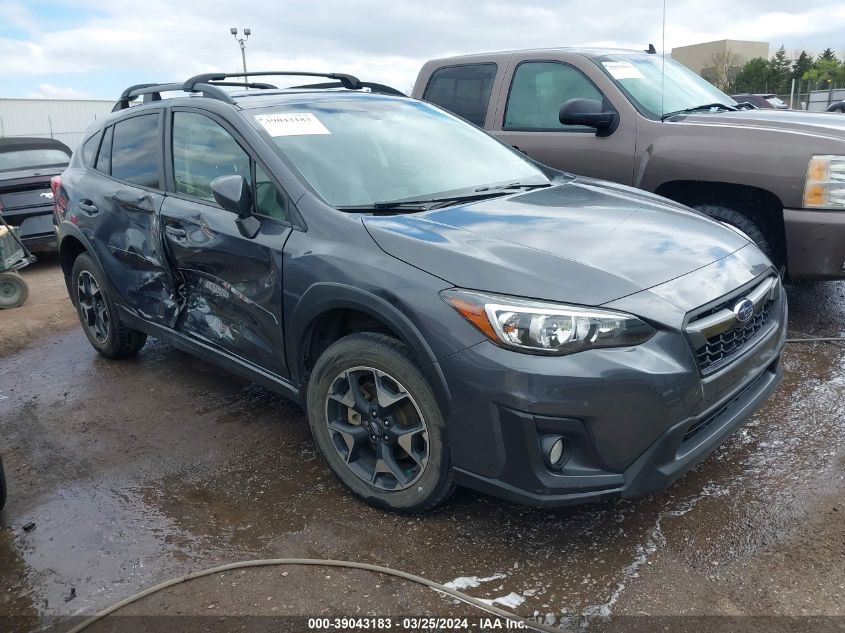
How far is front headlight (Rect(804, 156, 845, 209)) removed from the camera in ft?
13.8

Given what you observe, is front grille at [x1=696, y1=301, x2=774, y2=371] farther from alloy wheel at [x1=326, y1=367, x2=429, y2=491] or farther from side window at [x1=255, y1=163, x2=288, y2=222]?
side window at [x1=255, y1=163, x2=288, y2=222]

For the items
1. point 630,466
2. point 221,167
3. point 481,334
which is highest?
point 221,167

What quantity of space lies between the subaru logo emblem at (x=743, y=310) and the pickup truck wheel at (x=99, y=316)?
375 cm

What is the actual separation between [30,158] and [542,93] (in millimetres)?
Result: 6815

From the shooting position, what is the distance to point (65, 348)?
548cm

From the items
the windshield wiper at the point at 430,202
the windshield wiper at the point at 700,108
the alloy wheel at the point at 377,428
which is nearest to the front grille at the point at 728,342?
the alloy wheel at the point at 377,428

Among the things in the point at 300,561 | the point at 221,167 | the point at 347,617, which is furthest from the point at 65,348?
the point at 347,617

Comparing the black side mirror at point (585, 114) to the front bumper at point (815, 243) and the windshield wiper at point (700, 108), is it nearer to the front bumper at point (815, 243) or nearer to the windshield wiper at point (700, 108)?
the windshield wiper at point (700, 108)

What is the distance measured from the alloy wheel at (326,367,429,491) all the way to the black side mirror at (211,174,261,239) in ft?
2.78

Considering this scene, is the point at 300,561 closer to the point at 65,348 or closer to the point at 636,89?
the point at 65,348

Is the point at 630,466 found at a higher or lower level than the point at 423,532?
higher

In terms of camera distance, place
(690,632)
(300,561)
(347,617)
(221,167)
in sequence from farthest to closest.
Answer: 1. (221,167)
2. (300,561)
3. (347,617)
4. (690,632)

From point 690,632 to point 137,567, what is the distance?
2.01m

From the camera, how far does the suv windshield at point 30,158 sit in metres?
8.68
